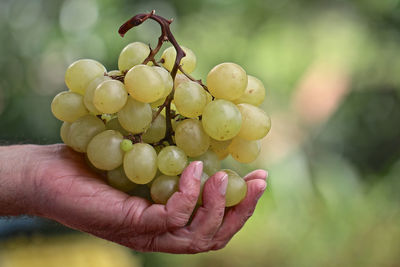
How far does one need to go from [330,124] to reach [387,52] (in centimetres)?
32

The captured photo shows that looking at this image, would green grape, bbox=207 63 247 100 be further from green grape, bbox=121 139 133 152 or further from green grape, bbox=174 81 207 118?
green grape, bbox=121 139 133 152

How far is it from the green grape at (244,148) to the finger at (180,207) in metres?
0.12

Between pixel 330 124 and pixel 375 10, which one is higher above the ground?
pixel 375 10

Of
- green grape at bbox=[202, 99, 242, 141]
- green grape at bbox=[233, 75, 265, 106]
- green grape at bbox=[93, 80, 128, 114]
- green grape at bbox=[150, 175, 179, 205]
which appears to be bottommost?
green grape at bbox=[150, 175, 179, 205]

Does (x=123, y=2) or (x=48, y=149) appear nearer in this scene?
(x=48, y=149)

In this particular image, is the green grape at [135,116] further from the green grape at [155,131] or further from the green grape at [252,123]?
the green grape at [252,123]

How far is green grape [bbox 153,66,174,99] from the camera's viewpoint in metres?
0.69

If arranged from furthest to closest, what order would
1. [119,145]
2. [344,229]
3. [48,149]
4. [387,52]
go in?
[387,52] < [344,229] < [48,149] < [119,145]

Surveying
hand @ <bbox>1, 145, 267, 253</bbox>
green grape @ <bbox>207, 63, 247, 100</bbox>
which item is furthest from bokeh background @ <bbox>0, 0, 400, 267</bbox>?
green grape @ <bbox>207, 63, 247, 100</bbox>

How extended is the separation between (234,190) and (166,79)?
0.18 m

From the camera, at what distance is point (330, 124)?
168 cm

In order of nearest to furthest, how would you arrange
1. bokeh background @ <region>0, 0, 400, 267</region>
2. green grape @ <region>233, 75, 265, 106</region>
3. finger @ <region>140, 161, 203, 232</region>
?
1. finger @ <region>140, 161, 203, 232</region>
2. green grape @ <region>233, 75, 265, 106</region>
3. bokeh background @ <region>0, 0, 400, 267</region>

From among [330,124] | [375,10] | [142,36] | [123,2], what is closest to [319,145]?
[330,124]

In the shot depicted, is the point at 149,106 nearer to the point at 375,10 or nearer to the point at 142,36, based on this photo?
the point at 142,36
